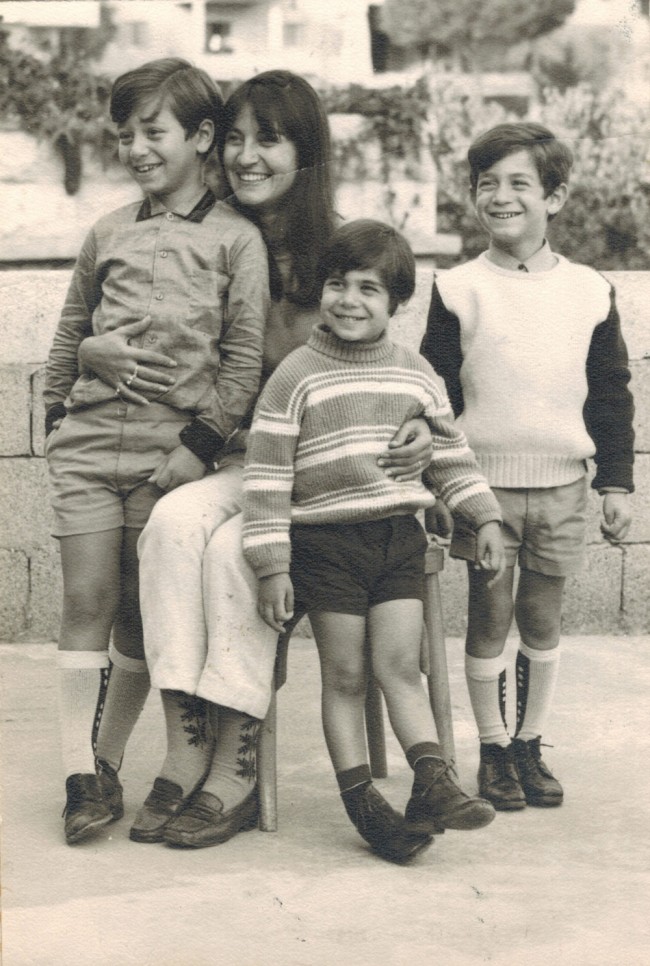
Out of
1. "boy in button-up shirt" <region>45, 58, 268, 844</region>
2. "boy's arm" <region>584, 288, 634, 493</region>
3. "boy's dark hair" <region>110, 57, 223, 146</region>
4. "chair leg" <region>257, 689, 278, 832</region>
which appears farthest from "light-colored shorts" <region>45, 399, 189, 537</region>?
"boy's arm" <region>584, 288, 634, 493</region>

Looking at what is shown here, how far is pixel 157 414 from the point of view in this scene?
2938mm

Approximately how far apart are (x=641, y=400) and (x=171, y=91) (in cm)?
234

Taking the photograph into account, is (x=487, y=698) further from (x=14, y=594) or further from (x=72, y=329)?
(x=14, y=594)

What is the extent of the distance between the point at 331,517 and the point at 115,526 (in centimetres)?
48

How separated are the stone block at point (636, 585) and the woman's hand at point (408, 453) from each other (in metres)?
2.14

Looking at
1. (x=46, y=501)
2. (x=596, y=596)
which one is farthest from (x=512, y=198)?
(x=46, y=501)

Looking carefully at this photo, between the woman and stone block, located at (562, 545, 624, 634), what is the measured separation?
2.07 metres

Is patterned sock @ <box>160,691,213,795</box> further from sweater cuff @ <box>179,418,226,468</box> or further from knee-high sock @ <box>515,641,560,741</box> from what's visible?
knee-high sock @ <box>515,641,560,741</box>

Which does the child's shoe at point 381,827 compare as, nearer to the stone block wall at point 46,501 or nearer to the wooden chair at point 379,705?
the wooden chair at point 379,705

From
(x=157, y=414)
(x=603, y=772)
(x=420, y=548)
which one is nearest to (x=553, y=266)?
(x=420, y=548)

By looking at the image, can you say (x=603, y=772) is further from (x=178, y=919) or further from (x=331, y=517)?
(x=178, y=919)

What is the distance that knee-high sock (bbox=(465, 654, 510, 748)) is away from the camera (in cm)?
321

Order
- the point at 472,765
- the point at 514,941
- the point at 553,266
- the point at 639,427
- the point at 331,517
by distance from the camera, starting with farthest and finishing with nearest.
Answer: the point at 639,427
the point at 472,765
the point at 553,266
the point at 331,517
the point at 514,941

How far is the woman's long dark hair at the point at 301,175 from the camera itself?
9.97 ft
